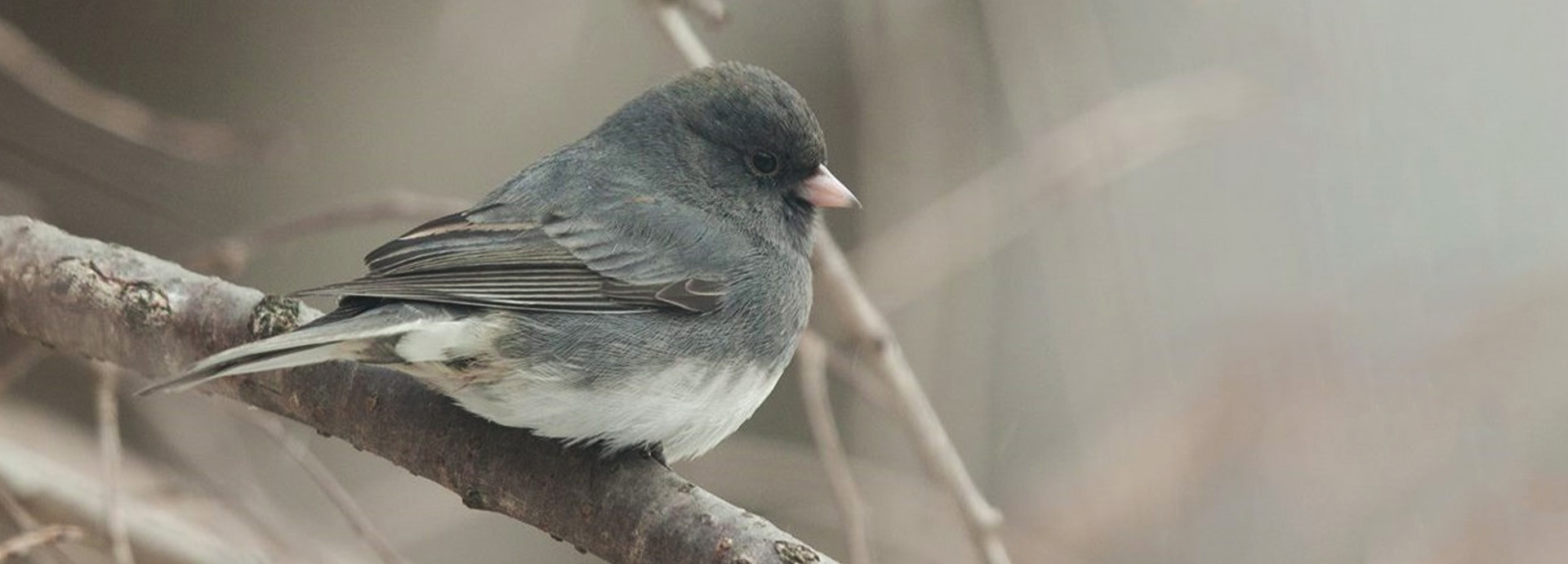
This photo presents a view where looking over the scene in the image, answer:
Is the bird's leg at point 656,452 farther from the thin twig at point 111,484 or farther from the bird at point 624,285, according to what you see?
the thin twig at point 111,484

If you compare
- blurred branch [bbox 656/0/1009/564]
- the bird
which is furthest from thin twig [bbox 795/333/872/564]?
the bird

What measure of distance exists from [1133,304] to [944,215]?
44 cm

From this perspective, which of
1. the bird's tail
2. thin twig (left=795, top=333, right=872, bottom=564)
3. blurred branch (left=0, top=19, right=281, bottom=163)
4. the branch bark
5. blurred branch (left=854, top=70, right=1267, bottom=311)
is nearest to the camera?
the bird's tail

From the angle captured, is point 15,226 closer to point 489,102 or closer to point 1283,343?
point 489,102

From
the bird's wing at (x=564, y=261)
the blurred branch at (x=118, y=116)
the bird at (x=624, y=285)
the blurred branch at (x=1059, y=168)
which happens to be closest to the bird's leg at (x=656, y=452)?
the bird at (x=624, y=285)

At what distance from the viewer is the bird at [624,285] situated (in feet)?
6.09

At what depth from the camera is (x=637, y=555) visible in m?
1.72

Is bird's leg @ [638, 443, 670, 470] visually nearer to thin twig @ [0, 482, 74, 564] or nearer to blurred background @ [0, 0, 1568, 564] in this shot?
blurred background @ [0, 0, 1568, 564]

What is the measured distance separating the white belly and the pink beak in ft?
1.25

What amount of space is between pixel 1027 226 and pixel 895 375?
86 cm

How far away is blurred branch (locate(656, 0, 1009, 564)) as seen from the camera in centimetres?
222

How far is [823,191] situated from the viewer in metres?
2.36

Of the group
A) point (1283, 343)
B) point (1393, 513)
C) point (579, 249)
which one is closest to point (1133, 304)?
point (1283, 343)

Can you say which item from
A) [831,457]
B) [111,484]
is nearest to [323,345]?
[111,484]
